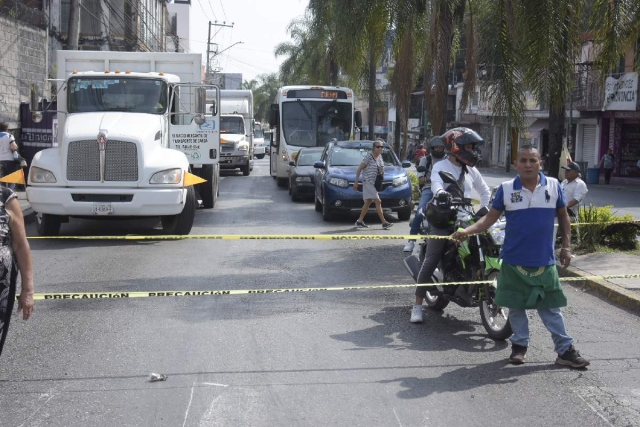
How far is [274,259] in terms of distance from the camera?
39.2 ft

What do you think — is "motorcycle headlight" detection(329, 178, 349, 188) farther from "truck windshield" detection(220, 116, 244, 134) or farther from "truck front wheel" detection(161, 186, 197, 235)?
"truck windshield" detection(220, 116, 244, 134)

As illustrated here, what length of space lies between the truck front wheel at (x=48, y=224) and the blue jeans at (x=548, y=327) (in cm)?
936

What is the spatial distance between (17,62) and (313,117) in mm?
9056

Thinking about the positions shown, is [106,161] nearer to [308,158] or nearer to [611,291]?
[611,291]

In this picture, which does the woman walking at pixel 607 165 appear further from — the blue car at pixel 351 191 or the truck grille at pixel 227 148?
the blue car at pixel 351 191

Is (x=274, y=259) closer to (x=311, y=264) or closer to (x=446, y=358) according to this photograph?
(x=311, y=264)

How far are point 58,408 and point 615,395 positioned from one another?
12.1 feet

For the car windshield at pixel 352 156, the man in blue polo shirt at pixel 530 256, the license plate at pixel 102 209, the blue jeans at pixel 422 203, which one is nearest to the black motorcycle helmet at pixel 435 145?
the blue jeans at pixel 422 203

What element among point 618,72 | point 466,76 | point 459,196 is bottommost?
point 459,196

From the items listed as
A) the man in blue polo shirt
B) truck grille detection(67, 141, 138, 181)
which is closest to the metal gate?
truck grille detection(67, 141, 138, 181)

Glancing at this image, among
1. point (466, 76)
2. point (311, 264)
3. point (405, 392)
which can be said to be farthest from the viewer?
point (466, 76)

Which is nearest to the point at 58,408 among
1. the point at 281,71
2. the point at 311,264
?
the point at 311,264

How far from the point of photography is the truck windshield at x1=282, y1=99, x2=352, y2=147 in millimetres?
27219

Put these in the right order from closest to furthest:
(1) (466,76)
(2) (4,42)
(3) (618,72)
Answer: (1) (466,76) < (2) (4,42) < (3) (618,72)
